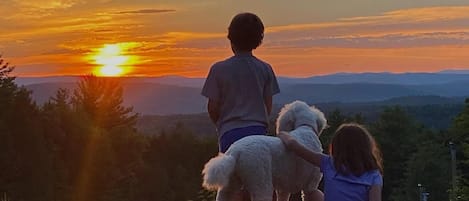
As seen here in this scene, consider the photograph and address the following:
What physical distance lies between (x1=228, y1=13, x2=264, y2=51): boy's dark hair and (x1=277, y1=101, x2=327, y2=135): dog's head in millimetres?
675

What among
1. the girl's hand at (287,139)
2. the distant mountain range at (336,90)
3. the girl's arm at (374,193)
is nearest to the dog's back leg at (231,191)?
the girl's hand at (287,139)

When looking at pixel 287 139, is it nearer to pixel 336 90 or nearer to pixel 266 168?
pixel 266 168

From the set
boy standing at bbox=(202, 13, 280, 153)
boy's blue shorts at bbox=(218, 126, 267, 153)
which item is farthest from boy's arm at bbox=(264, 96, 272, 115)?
boy's blue shorts at bbox=(218, 126, 267, 153)

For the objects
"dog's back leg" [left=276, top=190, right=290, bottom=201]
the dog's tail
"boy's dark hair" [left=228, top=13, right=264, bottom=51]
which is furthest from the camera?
"dog's back leg" [left=276, top=190, right=290, bottom=201]

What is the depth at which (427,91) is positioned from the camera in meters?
120

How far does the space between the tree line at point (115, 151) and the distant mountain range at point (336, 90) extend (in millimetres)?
3637

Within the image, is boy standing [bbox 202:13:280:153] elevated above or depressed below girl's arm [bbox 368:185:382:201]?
above

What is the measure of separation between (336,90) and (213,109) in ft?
381

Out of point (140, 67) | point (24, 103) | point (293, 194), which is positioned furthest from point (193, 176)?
point (293, 194)

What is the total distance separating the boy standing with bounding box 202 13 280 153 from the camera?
5680 millimetres

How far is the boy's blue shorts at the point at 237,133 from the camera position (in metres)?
5.80

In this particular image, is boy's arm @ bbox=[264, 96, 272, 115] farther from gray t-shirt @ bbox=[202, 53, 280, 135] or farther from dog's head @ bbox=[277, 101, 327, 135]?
dog's head @ bbox=[277, 101, 327, 135]

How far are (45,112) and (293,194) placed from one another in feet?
122

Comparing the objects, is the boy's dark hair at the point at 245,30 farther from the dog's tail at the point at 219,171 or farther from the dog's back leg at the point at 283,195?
the dog's back leg at the point at 283,195
